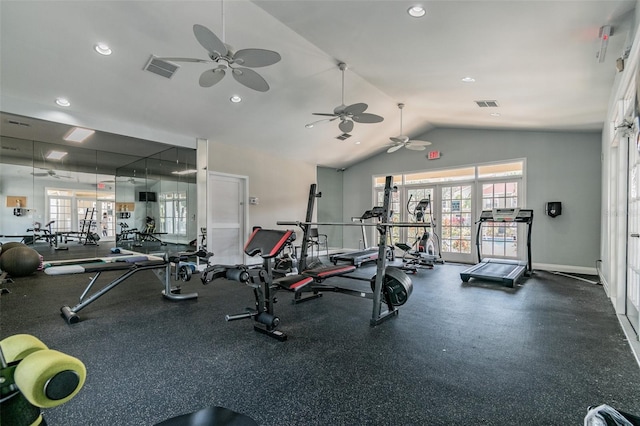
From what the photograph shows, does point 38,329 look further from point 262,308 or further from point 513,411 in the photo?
point 513,411

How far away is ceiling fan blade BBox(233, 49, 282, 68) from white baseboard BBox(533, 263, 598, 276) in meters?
6.94

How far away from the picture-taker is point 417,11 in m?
3.07

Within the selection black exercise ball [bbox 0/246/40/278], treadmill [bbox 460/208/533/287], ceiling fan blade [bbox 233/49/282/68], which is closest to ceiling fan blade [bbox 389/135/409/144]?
treadmill [bbox 460/208/533/287]

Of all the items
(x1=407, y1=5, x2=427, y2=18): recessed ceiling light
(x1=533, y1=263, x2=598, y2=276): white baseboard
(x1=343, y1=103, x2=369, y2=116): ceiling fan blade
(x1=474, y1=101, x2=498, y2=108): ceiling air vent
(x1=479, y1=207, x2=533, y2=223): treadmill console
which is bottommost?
(x1=533, y1=263, x2=598, y2=276): white baseboard

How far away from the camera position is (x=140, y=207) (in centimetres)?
822

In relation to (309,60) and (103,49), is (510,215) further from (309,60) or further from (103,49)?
(103,49)

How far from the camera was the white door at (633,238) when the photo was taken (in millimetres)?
2995

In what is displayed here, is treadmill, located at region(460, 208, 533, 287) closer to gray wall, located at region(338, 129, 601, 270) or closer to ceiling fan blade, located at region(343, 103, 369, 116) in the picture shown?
gray wall, located at region(338, 129, 601, 270)

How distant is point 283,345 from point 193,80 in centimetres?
416

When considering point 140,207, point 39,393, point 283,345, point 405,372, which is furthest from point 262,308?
point 140,207

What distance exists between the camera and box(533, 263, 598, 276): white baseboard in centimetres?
605


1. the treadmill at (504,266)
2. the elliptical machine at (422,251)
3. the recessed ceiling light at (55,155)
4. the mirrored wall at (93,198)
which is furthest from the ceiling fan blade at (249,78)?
the recessed ceiling light at (55,155)

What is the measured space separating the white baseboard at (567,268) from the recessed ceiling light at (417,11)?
6076 millimetres

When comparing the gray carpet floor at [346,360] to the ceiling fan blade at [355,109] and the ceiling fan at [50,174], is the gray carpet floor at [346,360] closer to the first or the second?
the ceiling fan blade at [355,109]
